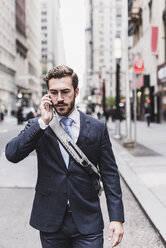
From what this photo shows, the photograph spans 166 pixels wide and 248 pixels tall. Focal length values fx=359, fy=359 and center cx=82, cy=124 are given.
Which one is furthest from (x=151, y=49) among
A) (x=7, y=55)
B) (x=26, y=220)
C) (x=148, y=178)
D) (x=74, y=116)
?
(x=7, y=55)

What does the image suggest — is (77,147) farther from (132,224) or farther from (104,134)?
(132,224)

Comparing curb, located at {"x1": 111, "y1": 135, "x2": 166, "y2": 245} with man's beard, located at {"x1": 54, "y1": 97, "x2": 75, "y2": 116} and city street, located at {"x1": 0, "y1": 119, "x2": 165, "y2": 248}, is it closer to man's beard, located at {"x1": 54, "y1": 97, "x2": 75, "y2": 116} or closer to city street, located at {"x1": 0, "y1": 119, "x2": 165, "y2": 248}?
city street, located at {"x1": 0, "y1": 119, "x2": 165, "y2": 248}

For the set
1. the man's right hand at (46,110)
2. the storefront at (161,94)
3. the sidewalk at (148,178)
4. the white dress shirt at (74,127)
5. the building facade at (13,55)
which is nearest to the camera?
the man's right hand at (46,110)

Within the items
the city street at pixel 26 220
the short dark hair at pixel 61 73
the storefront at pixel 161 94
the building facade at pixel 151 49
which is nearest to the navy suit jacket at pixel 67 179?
the short dark hair at pixel 61 73

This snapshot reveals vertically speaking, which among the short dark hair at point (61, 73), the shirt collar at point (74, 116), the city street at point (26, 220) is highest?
the short dark hair at point (61, 73)

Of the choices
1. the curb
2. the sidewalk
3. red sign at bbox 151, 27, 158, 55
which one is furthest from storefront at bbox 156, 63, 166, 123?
the curb

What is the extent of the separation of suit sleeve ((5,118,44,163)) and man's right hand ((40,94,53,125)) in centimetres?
7

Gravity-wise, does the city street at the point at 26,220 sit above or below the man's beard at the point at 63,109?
below

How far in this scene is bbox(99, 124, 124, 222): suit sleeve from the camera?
7.77 ft

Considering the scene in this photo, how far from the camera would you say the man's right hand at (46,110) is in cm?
220

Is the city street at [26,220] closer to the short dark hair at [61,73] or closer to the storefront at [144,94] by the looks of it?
the short dark hair at [61,73]

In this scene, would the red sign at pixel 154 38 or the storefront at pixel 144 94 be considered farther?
the storefront at pixel 144 94

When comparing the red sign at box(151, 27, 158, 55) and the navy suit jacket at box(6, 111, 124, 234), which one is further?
the red sign at box(151, 27, 158, 55)

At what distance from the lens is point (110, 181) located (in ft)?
7.95
